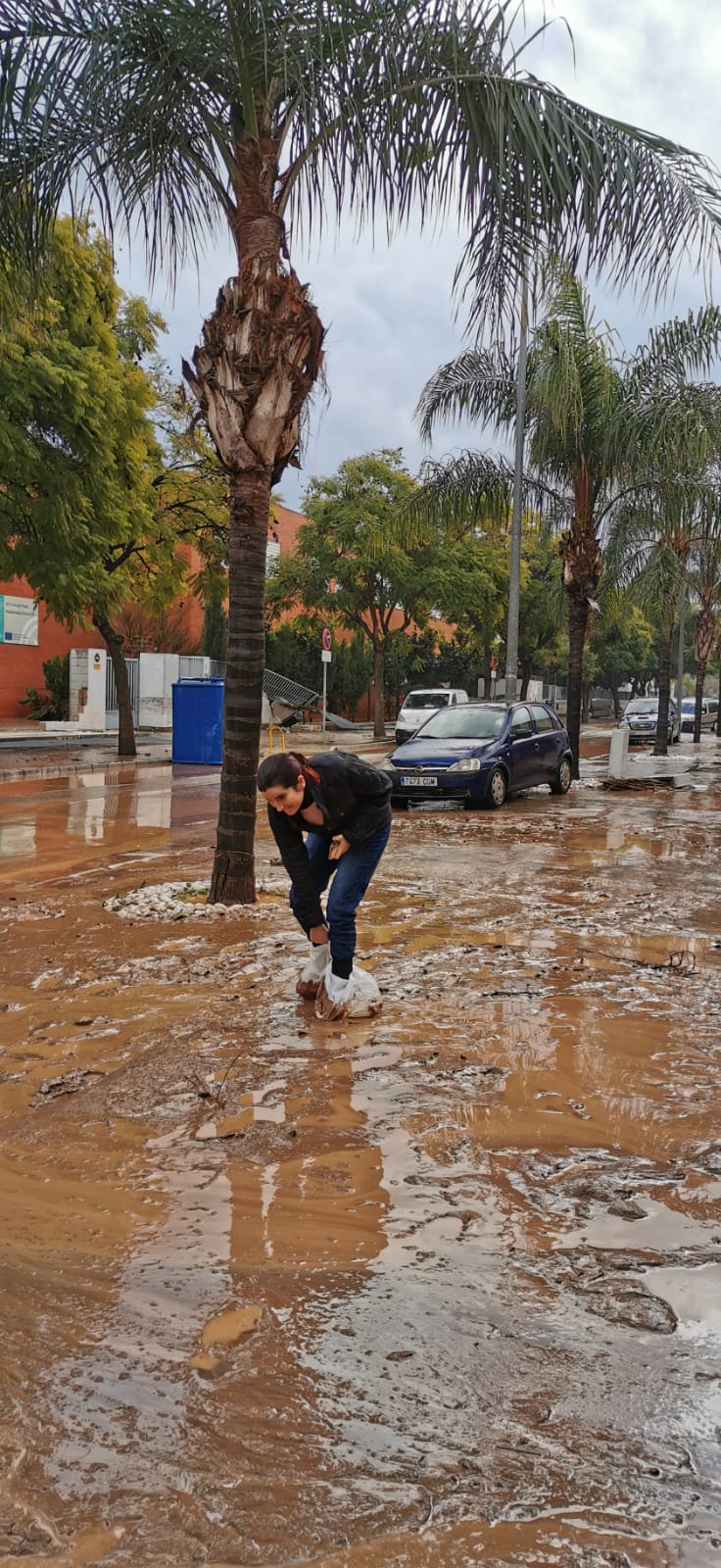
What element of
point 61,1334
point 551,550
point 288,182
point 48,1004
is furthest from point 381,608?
point 61,1334

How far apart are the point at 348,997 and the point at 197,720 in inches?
693

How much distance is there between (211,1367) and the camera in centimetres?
266

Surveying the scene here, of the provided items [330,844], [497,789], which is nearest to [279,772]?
[330,844]

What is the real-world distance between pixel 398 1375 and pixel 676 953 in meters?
4.62

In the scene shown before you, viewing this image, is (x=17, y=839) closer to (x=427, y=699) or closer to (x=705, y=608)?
(x=427, y=699)

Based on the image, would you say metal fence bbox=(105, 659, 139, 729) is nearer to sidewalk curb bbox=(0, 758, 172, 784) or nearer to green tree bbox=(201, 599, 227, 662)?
green tree bbox=(201, 599, 227, 662)

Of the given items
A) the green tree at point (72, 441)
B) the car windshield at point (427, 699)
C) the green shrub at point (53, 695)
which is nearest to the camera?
the green tree at point (72, 441)

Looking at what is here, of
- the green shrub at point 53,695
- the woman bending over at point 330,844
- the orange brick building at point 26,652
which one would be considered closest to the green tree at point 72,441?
the woman bending over at point 330,844

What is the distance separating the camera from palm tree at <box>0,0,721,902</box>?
6.79 meters

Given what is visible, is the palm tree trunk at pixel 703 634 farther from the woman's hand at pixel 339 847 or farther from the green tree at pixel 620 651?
the woman's hand at pixel 339 847

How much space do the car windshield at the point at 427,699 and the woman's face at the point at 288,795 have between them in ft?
97.8

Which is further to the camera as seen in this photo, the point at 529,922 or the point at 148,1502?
the point at 529,922

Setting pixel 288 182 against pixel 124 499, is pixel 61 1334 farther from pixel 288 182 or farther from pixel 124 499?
pixel 124 499

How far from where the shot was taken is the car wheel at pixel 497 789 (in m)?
15.5
